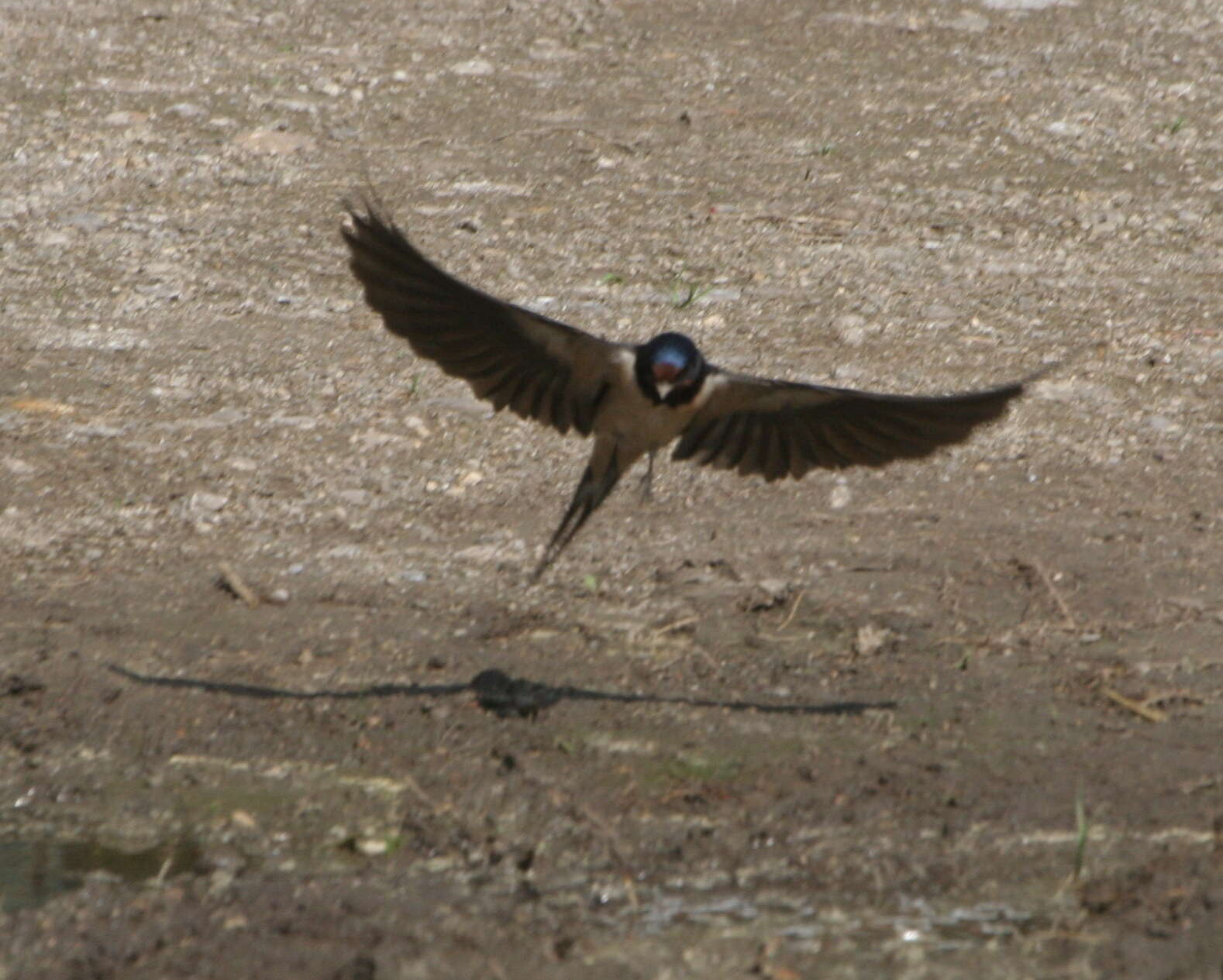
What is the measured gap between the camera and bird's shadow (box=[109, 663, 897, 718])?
4.30m

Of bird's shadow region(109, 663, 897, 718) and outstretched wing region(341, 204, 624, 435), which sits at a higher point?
outstretched wing region(341, 204, 624, 435)

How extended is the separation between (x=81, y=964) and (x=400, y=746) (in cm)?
111

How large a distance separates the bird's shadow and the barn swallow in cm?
41

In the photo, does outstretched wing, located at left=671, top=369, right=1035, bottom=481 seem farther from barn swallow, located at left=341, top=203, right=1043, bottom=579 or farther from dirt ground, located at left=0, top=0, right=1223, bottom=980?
dirt ground, located at left=0, top=0, right=1223, bottom=980

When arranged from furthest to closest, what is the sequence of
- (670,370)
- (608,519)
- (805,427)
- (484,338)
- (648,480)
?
(608,519)
(648,480)
(805,427)
(484,338)
(670,370)

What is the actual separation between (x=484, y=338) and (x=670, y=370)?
0.47m

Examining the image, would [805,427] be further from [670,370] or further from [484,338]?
[484,338]

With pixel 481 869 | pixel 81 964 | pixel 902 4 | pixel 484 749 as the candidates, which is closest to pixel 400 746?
pixel 484 749

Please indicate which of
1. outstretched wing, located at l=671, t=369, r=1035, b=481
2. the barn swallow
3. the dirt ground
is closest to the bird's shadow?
the dirt ground

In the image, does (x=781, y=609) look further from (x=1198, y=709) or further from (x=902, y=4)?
(x=902, y=4)

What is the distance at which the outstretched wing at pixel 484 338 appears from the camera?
163 inches

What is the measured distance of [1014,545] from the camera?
5.14 meters

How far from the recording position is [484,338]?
434 cm

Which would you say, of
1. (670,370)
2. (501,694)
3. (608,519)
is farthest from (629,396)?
(608,519)
